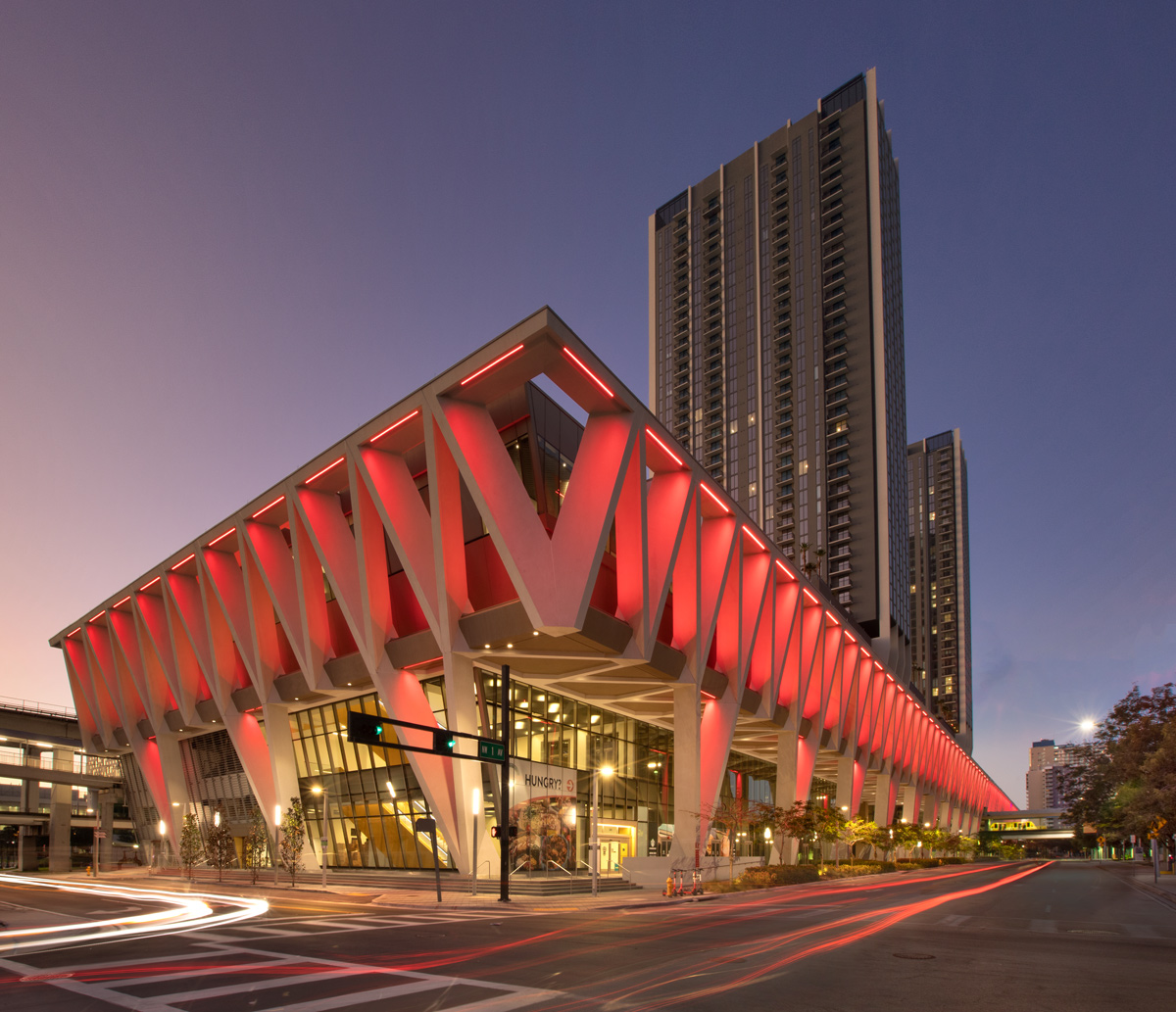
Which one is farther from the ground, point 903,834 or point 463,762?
point 463,762

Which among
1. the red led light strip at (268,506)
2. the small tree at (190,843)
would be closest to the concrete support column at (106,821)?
the small tree at (190,843)

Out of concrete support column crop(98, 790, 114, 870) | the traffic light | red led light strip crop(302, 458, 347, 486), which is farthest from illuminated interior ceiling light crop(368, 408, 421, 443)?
concrete support column crop(98, 790, 114, 870)

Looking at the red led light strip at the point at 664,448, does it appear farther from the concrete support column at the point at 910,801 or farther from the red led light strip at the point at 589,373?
the concrete support column at the point at 910,801

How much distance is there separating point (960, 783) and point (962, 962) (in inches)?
5437

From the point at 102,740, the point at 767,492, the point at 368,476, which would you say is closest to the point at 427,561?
the point at 368,476

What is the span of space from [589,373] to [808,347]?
104912 millimetres

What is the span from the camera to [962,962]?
46.9ft

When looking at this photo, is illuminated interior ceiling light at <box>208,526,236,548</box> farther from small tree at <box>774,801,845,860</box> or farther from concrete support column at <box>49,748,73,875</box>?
concrete support column at <box>49,748,73,875</box>

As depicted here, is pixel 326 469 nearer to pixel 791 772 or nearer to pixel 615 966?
pixel 615 966

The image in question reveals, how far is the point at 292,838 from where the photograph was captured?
41.8 m

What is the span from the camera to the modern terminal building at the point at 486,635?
105 feet

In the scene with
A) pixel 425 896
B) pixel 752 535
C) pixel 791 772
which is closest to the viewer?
pixel 425 896

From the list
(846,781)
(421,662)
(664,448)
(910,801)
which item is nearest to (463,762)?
(421,662)

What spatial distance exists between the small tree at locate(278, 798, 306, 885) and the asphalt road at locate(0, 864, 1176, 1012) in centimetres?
1990
